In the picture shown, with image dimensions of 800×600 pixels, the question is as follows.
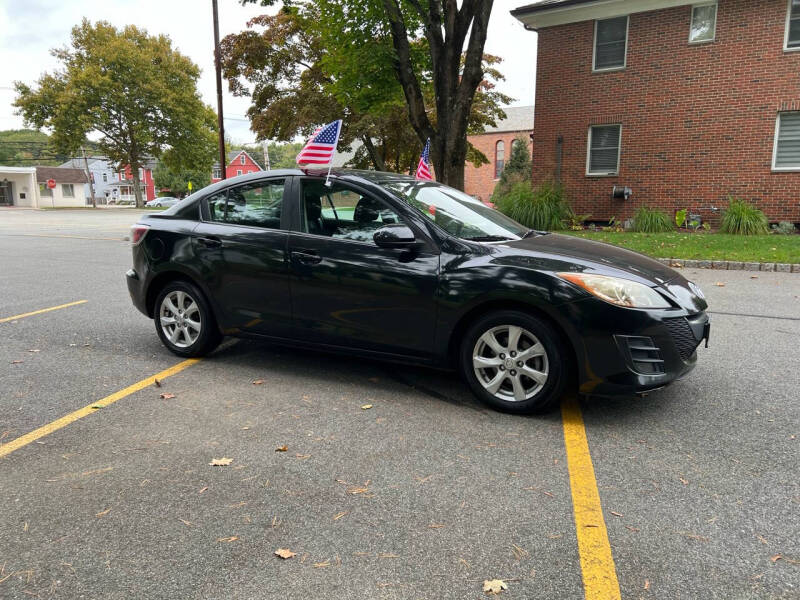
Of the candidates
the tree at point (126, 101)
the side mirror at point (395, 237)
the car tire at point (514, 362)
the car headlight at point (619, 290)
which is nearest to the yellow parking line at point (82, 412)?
the side mirror at point (395, 237)

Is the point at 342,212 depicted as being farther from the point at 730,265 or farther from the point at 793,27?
the point at 793,27

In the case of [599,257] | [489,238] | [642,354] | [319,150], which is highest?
[319,150]

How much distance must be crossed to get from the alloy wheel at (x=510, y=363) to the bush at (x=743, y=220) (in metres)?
13.6

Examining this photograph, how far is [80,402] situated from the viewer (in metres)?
4.12

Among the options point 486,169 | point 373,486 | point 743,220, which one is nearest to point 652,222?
point 743,220

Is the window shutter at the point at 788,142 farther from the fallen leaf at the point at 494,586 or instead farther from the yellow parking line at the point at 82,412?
the fallen leaf at the point at 494,586

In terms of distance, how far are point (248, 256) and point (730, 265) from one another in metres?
9.20

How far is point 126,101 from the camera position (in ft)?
168

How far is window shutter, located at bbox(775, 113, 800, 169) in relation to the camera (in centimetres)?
1573

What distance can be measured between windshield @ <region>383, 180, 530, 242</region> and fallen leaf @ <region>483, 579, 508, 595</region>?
7.92ft

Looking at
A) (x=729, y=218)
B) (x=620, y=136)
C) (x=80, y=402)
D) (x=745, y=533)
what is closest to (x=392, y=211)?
(x=80, y=402)

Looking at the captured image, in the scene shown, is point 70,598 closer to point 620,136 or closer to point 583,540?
point 583,540

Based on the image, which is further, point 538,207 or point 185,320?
point 538,207

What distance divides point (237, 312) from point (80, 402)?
4.24ft
